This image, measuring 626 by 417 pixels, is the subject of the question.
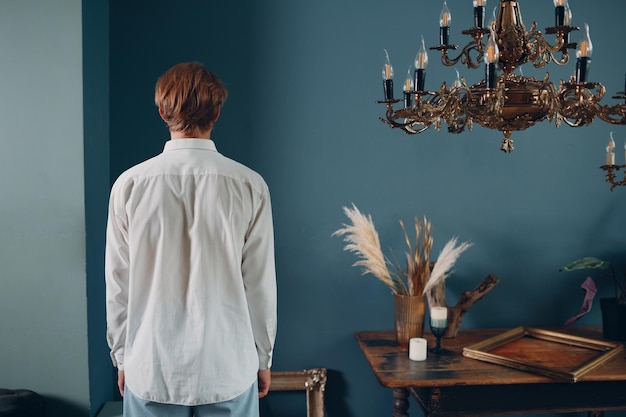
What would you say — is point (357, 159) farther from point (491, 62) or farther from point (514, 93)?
point (491, 62)

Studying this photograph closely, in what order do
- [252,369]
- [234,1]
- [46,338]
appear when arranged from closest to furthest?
[252,369]
[46,338]
[234,1]

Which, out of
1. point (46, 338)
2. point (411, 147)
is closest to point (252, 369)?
point (46, 338)

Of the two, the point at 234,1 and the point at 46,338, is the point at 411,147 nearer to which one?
the point at 234,1

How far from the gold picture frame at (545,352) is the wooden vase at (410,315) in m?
0.21

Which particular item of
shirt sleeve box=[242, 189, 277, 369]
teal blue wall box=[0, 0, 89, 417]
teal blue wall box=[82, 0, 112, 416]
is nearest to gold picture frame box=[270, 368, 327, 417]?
teal blue wall box=[82, 0, 112, 416]

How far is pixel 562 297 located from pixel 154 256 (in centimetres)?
213

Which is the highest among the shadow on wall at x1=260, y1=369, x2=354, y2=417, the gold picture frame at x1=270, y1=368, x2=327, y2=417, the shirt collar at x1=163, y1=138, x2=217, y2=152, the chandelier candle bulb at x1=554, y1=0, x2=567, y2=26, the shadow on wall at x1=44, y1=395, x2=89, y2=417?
the chandelier candle bulb at x1=554, y1=0, x2=567, y2=26

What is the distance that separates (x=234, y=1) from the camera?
110 inches

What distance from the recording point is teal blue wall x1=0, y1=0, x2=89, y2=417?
224cm

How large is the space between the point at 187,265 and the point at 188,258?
0.02m

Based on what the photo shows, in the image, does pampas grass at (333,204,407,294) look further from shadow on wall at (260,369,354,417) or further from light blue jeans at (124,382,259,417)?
light blue jeans at (124,382,259,417)

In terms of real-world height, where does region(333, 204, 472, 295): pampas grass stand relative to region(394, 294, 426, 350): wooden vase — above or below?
above

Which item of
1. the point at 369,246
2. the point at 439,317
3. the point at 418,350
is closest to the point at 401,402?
the point at 418,350

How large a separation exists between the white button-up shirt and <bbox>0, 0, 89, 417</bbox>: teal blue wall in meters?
0.69
